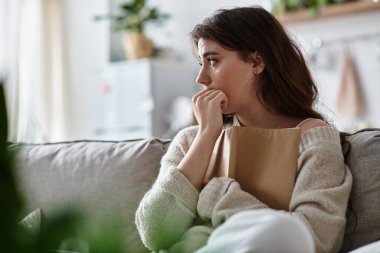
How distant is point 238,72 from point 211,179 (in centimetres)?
31

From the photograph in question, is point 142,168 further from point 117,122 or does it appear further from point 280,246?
point 117,122

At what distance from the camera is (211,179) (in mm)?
1577

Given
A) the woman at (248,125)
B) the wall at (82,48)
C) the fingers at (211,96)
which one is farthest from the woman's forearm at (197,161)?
the wall at (82,48)

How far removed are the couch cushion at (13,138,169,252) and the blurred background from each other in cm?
262

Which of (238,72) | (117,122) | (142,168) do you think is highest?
(238,72)

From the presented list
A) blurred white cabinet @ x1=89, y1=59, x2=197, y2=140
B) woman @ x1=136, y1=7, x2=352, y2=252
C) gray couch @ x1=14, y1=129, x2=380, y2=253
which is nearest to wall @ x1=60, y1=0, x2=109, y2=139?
Answer: blurred white cabinet @ x1=89, y1=59, x2=197, y2=140

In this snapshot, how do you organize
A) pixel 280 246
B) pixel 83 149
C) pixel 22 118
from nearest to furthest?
pixel 280 246
pixel 83 149
pixel 22 118

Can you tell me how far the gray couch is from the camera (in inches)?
59.2

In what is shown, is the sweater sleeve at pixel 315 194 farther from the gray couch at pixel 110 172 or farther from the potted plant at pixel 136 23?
the potted plant at pixel 136 23

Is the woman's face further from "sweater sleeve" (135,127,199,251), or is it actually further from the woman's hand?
"sweater sleeve" (135,127,199,251)

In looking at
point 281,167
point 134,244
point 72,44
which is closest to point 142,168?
point 134,244

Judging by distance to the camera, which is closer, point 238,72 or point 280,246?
point 280,246

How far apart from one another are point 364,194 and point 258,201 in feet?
0.79

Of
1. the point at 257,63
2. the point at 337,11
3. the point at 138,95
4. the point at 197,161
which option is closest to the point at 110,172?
the point at 197,161
